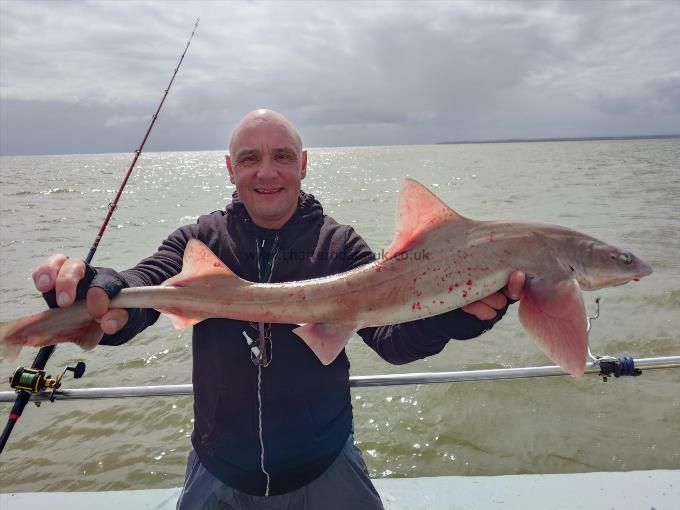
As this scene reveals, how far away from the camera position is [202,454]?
273 centimetres

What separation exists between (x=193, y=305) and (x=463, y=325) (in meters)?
1.47

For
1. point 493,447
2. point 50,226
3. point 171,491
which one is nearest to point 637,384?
point 493,447

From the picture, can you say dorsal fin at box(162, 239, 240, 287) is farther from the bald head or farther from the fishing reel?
the fishing reel

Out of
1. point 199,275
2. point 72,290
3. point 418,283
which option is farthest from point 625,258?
point 72,290

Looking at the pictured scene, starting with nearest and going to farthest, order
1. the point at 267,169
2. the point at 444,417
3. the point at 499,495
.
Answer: the point at 267,169, the point at 499,495, the point at 444,417

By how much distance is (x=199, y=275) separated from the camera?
246cm

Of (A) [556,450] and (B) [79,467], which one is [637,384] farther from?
(B) [79,467]

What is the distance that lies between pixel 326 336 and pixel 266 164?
4.01ft

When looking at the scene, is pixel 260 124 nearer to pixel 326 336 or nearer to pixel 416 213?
pixel 416 213

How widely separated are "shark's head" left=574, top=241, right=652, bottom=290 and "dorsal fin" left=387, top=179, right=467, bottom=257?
70 cm

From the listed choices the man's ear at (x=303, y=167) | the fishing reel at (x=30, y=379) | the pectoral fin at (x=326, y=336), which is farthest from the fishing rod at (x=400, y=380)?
the man's ear at (x=303, y=167)

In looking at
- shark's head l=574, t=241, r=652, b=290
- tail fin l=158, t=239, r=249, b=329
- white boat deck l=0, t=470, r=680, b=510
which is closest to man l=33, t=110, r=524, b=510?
tail fin l=158, t=239, r=249, b=329

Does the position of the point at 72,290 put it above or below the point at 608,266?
below

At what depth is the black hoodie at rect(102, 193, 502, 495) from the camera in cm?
259
